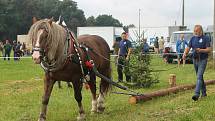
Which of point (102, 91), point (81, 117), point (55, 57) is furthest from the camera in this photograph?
point (102, 91)

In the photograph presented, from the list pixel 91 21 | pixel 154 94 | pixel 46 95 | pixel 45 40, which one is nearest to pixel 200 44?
pixel 154 94

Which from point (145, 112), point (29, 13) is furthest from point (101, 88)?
point (29, 13)

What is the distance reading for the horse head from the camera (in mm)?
7527

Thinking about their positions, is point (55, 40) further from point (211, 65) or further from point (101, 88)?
point (211, 65)

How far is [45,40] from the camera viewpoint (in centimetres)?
780

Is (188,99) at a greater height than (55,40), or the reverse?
(55,40)

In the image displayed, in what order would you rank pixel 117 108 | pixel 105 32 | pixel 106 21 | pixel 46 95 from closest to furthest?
pixel 46 95
pixel 117 108
pixel 105 32
pixel 106 21

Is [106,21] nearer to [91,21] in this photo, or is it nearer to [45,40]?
[91,21]

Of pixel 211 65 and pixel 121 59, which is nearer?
pixel 121 59

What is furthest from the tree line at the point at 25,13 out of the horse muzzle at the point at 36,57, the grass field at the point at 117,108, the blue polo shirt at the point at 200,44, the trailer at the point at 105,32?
the horse muzzle at the point at 36,57

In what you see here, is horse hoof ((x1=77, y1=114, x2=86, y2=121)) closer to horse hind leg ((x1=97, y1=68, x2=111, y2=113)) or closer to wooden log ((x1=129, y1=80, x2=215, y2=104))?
horse hind leg ((x1=97, y1=68, x2=111, y2=113))

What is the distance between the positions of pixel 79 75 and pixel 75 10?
344 feet

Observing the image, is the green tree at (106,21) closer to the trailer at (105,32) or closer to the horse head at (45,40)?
the trailer at (105,32)

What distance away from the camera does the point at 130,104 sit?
1066cm
